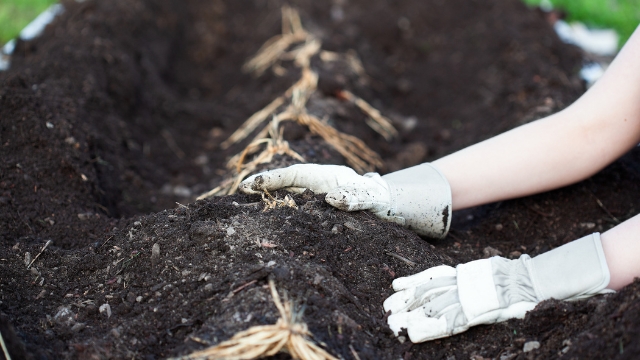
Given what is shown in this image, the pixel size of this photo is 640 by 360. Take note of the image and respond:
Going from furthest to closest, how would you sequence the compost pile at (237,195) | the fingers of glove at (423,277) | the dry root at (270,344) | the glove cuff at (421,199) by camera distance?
the glove cuff at (421,199), the fingers of glove at (423,277), the compost pile at (237,195), the dry root at (270,344)

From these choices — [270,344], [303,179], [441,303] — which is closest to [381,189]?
[303,179]

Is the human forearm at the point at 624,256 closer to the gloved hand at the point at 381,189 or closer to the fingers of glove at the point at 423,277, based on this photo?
the fingers of glove at the point at 423,277

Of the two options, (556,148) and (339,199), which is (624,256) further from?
(339,199)

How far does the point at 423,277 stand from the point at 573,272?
0.41m

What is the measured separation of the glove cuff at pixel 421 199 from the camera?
6.62ft

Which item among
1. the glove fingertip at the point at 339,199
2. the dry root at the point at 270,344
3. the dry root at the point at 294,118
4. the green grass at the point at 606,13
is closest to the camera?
the dry root at the point at 270,344

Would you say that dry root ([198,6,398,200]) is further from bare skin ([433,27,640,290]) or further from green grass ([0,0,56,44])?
green grass ([0,0,56,44])

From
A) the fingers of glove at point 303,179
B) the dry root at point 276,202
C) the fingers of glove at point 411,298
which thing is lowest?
the fingers of glove at point 411,298

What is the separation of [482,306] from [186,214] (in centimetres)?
94

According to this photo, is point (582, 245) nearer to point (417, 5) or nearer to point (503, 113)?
point (503, 113)

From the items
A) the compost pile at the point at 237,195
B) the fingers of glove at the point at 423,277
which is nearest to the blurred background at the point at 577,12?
the compost pile at the point at 237,195

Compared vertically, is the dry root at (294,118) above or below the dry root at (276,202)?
below

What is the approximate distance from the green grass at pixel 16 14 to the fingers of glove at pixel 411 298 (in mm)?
3477

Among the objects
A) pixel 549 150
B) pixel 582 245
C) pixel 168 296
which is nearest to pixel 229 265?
pixel 168 296
